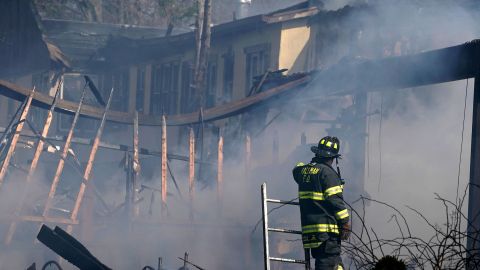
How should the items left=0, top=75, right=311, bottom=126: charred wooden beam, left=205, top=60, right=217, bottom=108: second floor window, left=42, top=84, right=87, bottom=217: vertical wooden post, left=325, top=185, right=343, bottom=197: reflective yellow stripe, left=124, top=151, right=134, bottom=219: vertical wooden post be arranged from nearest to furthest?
left=325, top=185, right=343, bottom=197: reflective yellow stripe < left=42, top=84, right=87, bottom=217: vertical wooden post < left=124, top=151, right=134, bottom=219: vertical wooden post < left=0, top=75, right=311, bottom=126: charred wooden beam < left=205, top=60, right=217, bottom=108: second floor window

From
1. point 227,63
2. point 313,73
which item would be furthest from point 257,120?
point 227,63

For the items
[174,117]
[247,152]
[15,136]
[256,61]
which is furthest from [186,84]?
[15,136]

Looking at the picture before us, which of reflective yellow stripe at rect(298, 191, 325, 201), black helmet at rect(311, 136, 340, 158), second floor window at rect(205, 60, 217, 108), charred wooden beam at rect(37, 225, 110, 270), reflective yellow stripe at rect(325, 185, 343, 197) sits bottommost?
charred wooden beam at rect(37, 225, 110, 270)

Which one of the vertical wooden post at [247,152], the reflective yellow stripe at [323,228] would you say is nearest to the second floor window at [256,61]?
the vertical wooden post at [247,152]

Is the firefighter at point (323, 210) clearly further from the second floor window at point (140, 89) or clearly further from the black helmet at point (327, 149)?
the second floor window at point (140, 89)

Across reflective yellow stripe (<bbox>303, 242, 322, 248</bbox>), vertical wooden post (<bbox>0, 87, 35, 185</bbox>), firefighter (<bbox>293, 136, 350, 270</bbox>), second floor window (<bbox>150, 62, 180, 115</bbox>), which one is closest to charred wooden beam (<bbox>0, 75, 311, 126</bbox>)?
vertical wooden post (<bbox>0, 87, 35, 185</bbox>)

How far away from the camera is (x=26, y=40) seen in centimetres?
2467

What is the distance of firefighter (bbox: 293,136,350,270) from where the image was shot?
→ 27.0ft

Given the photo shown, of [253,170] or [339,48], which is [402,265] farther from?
[339,48]

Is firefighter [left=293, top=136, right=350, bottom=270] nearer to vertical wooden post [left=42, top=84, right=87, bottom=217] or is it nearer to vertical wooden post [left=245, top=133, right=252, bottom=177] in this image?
vertical wooden post [left=42, top=84, right=87, bottom=217]

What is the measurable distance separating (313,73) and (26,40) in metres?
13.2

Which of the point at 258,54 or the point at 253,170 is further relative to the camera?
the point at 258,54

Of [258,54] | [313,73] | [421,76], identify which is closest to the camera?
[421,76]

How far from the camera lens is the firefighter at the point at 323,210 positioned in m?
8.23
